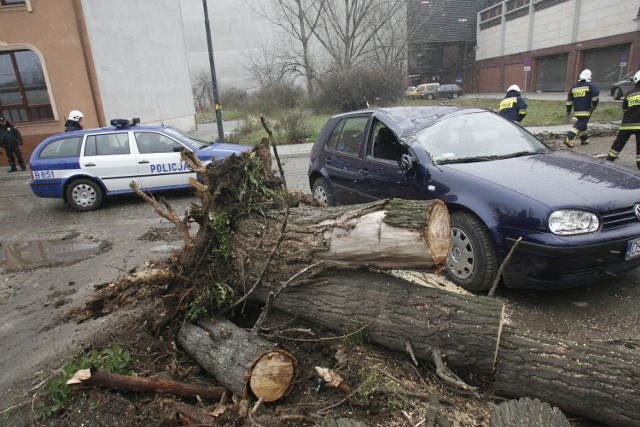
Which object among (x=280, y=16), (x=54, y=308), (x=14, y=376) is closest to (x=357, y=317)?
(x=14, y=376)

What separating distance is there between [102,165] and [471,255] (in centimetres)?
759

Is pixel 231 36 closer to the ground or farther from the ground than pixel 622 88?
farther from the ground

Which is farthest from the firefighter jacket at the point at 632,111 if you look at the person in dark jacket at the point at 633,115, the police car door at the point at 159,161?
the police car door at the point at 159,161

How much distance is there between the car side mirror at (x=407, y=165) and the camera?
425 centimetres

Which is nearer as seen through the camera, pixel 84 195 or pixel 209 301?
pixel 209 301

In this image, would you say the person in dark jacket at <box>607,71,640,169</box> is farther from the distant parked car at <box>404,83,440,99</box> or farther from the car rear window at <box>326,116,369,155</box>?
the distant parked car at <box>404,83,440,99</box>

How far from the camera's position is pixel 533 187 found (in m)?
3.53

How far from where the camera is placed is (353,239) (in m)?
2.93

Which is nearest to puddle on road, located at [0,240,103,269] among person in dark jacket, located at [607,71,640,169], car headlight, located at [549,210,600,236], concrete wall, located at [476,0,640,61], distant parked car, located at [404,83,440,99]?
car headlight, located at [549,210,600,236]

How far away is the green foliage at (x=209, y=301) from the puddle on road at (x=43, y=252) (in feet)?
11.7

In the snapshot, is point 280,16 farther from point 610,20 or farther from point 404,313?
point 404,313

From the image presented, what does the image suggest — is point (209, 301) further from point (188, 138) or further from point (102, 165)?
point (188, 138)

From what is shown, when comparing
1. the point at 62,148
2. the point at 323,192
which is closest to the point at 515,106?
the point at 323,192

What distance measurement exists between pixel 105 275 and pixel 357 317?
3.60 meters
